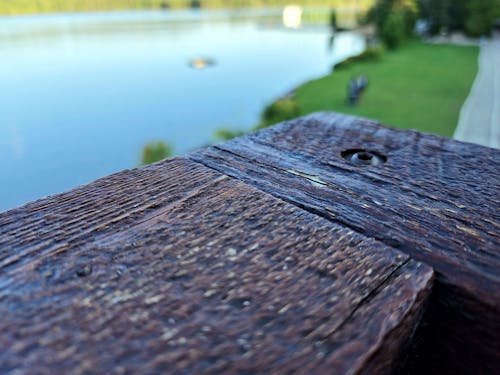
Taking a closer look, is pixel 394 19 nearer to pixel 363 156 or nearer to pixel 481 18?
pixel 481 18

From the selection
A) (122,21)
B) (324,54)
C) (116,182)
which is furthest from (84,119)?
(122,21)

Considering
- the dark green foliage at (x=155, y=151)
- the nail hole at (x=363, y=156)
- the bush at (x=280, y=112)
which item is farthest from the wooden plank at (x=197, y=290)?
the bush at (x=280, y=112)

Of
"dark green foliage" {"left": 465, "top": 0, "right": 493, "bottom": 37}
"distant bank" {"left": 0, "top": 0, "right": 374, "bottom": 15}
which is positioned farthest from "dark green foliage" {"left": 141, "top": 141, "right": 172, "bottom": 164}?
"distant bank" {"left": 0, "top": 0, "right": 374, "bottom": 15}

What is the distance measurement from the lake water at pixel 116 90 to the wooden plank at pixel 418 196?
10.6 ft

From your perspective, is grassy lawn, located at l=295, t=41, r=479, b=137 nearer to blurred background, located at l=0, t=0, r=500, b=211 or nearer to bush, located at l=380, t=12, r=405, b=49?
blurred background, located at l=0, t=0, r=500, b=211

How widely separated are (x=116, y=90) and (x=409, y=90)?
8301 mm

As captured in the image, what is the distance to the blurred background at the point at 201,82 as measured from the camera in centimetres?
780

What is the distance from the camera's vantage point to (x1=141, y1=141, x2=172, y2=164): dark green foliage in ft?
25.2

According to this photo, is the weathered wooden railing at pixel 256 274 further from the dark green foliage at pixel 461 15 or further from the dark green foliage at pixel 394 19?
the dark green foliage at pixel 461 15

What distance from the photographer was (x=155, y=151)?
795 centimetres

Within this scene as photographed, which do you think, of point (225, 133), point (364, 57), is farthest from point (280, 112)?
point (364, 57)

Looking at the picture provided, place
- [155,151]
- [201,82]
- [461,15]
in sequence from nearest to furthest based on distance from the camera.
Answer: [155,151] → [201,82] → [461,15]

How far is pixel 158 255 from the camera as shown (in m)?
0.36

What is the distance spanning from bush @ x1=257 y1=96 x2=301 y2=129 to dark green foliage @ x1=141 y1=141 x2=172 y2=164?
2.06m
